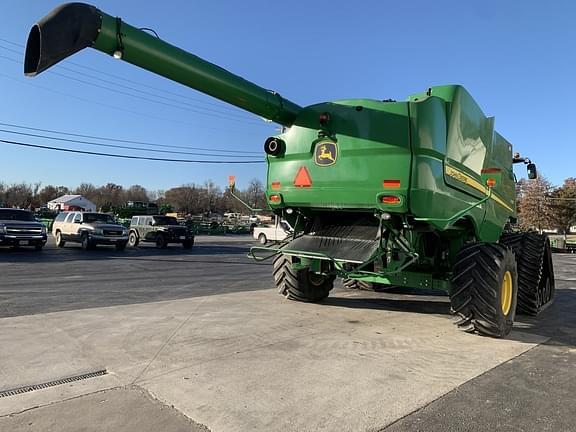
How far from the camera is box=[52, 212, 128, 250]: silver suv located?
21109 millimetres

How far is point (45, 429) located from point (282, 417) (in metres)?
1.66

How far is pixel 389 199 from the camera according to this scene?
6.37 metres

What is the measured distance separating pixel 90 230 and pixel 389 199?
58.9ft

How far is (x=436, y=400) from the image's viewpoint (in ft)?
13.1

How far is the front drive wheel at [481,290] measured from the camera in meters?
6.24

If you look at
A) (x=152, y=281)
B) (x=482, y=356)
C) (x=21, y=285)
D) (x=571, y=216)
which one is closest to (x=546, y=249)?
Result: (x=482, y=356)

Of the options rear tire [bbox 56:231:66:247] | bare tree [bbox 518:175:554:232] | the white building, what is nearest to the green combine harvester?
rear tire [bbox 56:231:66:247]

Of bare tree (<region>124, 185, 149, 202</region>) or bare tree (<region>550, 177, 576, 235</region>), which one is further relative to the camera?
bare tree (<region>124, 185, 149, 202</region>)

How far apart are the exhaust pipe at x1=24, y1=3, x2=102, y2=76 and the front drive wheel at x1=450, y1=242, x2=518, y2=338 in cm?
540

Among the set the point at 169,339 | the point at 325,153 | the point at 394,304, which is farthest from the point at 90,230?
the point at 169,339

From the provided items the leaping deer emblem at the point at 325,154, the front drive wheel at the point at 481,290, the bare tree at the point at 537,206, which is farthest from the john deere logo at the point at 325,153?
the bare tree at the point at 537,206

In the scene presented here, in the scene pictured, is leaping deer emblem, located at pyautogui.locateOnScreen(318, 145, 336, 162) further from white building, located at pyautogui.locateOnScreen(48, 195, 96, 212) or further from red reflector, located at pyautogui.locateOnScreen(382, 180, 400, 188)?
white building, located at pyautogui.locateOnScreen(48, 195, 96, 212)

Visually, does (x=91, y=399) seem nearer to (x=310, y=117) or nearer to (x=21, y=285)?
(x=310, y=117)

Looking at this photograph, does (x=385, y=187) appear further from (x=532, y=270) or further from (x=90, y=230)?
(x=90, y=230)
